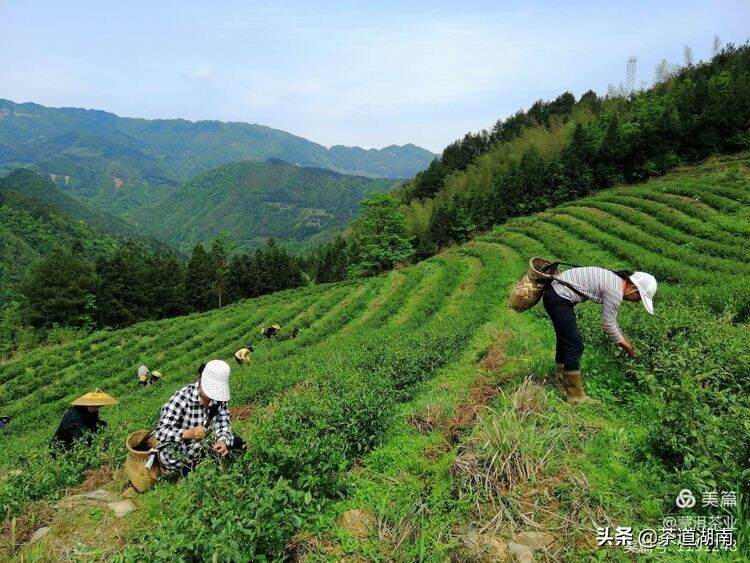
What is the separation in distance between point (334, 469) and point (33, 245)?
130 meters

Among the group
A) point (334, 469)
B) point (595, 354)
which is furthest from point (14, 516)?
point (595, 354)

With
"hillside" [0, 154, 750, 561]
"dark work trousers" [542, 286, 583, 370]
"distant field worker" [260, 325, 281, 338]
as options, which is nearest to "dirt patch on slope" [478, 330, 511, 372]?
"hillside" [0, 154, 750, 561]

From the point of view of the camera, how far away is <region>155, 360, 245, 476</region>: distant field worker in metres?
5.23

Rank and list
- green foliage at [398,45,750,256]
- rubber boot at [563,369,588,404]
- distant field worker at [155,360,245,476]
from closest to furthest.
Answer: distant field worker at [155,360,245,476], rubber boot at [563,369,588,404], green foliage at [398,45,750,256]

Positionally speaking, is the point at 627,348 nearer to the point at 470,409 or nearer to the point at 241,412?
the point at 470,409

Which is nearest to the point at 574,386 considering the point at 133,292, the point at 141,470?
the point at 141,470

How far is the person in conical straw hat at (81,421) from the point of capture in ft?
23.0

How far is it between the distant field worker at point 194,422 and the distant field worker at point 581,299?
456 centimetres

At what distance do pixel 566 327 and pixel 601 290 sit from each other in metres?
0.67

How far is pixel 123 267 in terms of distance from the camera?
53750mm

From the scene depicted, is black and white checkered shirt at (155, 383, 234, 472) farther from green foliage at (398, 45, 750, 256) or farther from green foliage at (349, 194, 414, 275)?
green foliage at (398, 45, 750, 256)

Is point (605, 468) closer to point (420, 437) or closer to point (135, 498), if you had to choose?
point (420, 437)

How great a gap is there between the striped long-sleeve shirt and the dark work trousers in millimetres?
95

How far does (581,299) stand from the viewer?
18.6 feet
